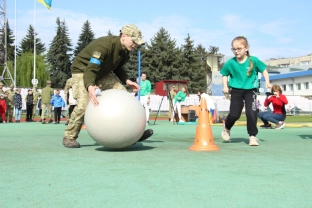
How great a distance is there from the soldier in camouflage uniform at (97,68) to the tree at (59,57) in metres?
61.5

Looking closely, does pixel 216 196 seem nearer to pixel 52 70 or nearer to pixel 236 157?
pixel 236 157

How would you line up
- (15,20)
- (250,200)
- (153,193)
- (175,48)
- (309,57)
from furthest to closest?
(309,57) < (175,48) < (15,20) < (153,193) < (250,200)

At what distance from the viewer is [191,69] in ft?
211

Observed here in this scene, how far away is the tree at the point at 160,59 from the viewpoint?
63.8m

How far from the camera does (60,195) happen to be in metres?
2.92

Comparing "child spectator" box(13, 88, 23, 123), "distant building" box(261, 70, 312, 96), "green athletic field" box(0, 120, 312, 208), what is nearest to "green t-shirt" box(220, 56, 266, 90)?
"green athletic field" box(0, 120, 312, 208)

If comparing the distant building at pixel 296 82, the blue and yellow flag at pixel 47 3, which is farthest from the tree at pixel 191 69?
the blue and yellow flag at pixel 47 3

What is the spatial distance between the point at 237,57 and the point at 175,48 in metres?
59.7

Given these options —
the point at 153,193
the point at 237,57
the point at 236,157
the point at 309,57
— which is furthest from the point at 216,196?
the point at 309,57

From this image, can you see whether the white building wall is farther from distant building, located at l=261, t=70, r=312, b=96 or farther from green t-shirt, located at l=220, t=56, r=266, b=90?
green t-shirt, located at l=220, t=56, r=266, b=90

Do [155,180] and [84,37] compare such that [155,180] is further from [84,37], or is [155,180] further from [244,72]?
[84,37]

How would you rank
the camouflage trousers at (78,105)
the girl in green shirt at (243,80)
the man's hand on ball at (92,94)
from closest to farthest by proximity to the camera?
the man's hand on ball at (92,94) → the camouflage trousers at (78,105) → the girl in green shirt at (243,80)

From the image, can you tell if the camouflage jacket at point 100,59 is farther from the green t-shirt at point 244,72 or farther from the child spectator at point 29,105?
the child spectator at point 29,105

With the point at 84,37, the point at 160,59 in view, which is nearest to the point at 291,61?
the point at 160,59
